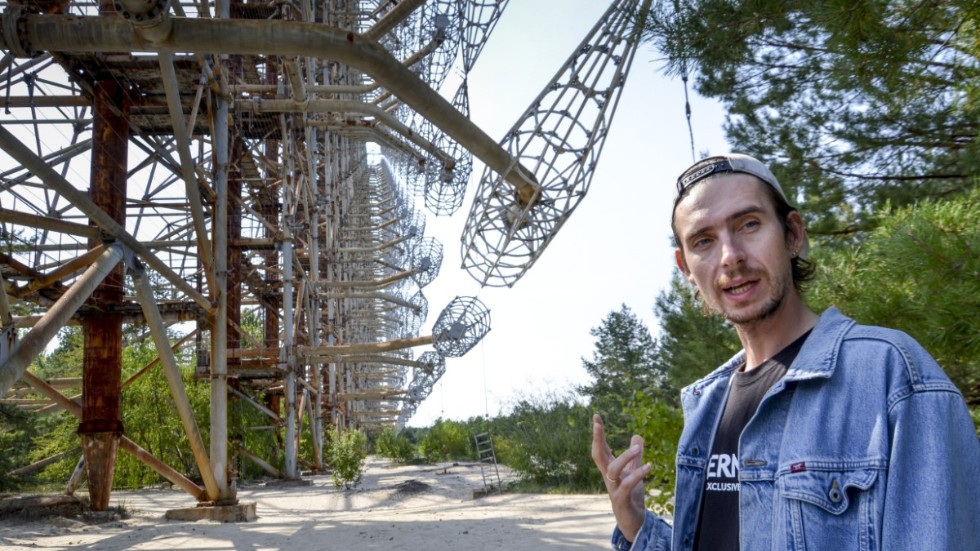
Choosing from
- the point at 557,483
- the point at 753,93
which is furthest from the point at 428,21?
the point at 557,483

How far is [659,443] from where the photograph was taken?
23.9 feet

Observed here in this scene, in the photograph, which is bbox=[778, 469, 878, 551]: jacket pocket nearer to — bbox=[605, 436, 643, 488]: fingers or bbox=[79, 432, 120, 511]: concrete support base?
bbox=[605, 436, 643, 488]: fingers

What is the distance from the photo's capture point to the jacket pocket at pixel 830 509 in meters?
0.95

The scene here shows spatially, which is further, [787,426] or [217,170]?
[217,170]

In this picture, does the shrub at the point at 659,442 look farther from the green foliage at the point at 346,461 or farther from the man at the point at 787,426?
the green foliage at the point at 346,461

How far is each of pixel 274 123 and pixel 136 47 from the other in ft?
A: 37.7

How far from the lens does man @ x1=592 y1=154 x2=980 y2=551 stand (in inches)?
35.9

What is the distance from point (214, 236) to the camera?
9680 mm

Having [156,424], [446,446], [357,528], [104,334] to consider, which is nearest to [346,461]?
[156,424]

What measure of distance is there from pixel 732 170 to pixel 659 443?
6380mm

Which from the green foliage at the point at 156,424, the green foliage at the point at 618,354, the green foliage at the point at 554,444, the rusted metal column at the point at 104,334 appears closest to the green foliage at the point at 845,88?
the rusted metal column at the point at 104,334

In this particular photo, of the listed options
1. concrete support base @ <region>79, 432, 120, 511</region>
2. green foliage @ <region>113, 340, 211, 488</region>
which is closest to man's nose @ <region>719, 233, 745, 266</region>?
concrete support base @ <region>79, 432, 120, 511</region>

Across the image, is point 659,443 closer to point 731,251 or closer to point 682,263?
point 682,263

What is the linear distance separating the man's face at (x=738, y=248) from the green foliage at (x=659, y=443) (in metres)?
5.90
